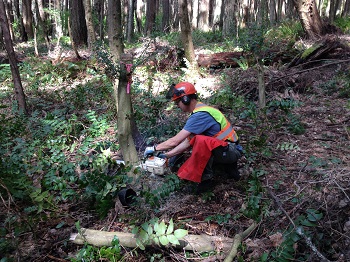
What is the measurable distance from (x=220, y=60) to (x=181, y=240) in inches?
273

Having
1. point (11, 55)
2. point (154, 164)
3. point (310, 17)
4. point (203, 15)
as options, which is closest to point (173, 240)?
point (154, 164)

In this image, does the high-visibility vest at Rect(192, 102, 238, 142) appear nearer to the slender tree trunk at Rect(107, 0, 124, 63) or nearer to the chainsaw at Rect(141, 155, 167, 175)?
the chainsaw at Rect(141, 155, 167, 175)

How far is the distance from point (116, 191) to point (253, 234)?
1602mm

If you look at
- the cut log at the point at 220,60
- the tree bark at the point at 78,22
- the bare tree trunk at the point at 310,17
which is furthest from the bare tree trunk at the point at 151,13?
the bare tree trunk at the point at 310,17

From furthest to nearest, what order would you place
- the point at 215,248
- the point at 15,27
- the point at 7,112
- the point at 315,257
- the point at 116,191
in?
the point at 15,27
the point at 7,112
the point at 116,191
the point at 215,248
the point at 315,257

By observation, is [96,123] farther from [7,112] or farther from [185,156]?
[7,112]

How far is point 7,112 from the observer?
23.7 feet

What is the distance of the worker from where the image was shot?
3.51 meters

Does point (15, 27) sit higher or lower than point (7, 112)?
higher

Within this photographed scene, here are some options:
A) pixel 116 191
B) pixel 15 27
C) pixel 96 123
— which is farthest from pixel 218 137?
A: pixel 15 27

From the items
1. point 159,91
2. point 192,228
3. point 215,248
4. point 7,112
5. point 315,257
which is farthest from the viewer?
point 159,91

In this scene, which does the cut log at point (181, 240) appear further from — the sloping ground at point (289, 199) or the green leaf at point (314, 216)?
the green leaf at point (314, 216)

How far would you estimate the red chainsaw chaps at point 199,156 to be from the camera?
137 inches

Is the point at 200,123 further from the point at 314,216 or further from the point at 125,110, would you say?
the point at 314,216
